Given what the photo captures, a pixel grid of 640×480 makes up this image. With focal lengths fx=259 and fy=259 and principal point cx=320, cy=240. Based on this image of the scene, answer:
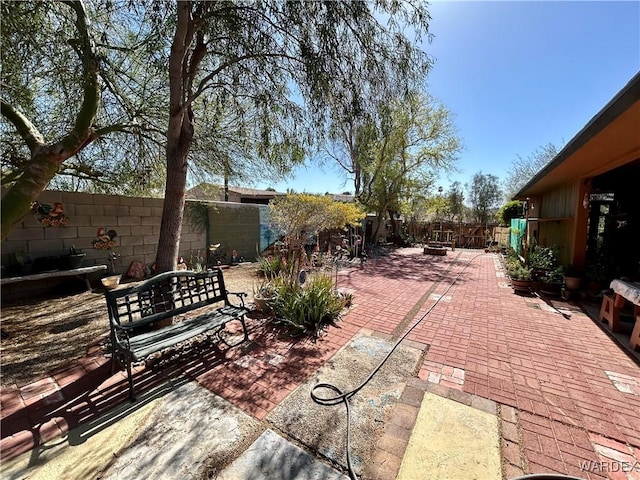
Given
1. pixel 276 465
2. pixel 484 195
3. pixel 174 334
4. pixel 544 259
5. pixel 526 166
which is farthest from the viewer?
pixel 484 195

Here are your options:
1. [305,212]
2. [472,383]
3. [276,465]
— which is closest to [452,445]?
[472,383]

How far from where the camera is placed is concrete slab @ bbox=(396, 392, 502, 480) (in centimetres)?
166

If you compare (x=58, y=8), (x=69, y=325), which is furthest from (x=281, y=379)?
(x=58, y=8)

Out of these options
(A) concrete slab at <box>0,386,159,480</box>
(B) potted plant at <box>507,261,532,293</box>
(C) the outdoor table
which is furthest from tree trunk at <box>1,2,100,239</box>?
(B) potted plant at <box>507,261,532,293</box>

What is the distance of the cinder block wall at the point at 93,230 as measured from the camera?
475cm

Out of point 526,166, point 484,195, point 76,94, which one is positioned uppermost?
point 526,166

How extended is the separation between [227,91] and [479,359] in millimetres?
5322

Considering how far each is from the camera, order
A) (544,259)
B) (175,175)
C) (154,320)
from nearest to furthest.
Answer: (154,320), (175,175), (544,259)

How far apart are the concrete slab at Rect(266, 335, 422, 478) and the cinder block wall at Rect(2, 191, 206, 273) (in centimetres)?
573

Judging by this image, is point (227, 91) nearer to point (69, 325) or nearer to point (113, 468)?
point (69, 325)

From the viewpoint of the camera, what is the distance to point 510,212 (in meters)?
15.0

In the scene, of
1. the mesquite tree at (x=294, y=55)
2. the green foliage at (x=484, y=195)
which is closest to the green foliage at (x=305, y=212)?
the mesquite tree at (x=294, y=55)

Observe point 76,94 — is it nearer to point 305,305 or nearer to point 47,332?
point 47,332

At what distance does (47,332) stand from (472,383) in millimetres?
5318
